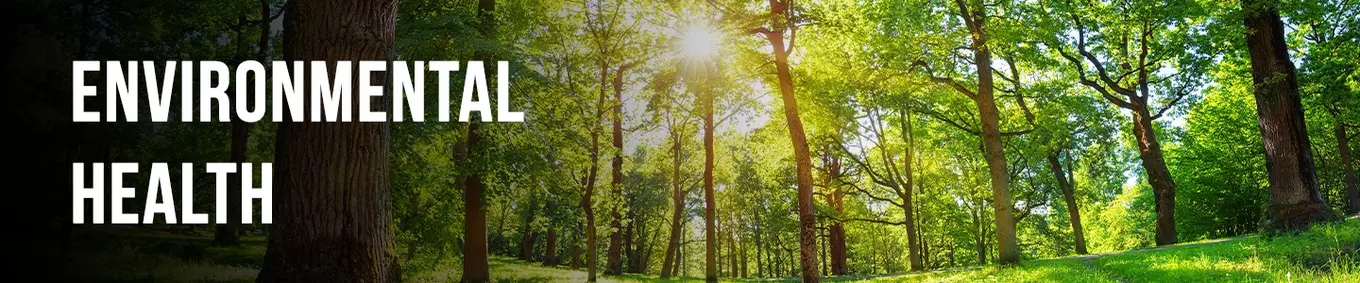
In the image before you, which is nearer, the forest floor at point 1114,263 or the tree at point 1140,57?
the forest floor at point 1114,263

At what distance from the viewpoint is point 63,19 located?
17984 millimetres

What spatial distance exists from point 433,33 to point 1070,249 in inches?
2887

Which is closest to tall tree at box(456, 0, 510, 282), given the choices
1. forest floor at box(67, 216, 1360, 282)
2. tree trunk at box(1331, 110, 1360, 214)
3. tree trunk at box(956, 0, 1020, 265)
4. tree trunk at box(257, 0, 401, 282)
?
forest floor at box(67, 216, 1360, 282)

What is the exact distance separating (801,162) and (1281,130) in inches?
427

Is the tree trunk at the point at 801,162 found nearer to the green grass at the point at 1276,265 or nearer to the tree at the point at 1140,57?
the green grass at the point at 1276,265

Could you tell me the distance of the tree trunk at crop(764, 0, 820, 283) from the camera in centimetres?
1460

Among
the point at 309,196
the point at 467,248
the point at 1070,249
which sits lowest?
the point at 1070,249

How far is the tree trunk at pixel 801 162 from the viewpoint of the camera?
14.6m

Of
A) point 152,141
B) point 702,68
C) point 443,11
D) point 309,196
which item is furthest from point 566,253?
point 309,196

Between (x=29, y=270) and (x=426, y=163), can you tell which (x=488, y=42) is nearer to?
(x=426, y=163)

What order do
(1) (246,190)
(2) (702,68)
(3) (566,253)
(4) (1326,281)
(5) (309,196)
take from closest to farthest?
(5) (309,196)
(4) (1326,281)
(1) (246,190)
(2) (702,68)
(3) (566,253)

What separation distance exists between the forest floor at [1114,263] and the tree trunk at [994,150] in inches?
30.9

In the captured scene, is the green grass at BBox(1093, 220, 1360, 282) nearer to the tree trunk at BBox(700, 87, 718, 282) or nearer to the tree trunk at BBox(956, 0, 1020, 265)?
the tree trunk at BBox(956, 0, 1020, 265)

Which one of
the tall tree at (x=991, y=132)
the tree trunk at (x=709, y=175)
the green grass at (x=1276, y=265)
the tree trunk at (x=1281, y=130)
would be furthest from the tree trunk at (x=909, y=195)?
the green grass at (x=1276, y=265)
